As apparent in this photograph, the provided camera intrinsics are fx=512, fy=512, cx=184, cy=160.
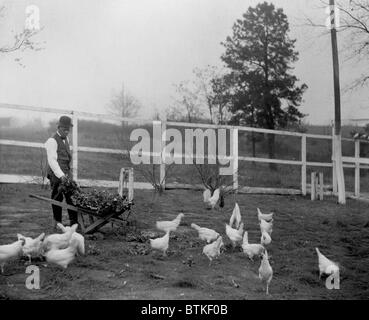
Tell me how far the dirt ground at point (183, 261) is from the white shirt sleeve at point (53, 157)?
33.5 inches

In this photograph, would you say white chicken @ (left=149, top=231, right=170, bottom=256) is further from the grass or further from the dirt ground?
the grass

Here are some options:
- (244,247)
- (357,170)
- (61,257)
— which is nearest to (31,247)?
(61,257)

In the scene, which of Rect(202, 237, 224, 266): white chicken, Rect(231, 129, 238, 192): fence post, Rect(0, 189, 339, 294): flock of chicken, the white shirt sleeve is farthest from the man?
Rect(231, 129, 238, 192): fence post

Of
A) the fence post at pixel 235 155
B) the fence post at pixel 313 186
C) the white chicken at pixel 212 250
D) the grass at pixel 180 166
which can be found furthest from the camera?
the grass at pixel 180 166

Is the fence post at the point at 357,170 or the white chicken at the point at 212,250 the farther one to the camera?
the fence post at the point at 357,170

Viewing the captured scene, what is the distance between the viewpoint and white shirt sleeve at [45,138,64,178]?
6289 millimetres

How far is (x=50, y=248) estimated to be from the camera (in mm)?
5457

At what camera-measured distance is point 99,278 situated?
500cm

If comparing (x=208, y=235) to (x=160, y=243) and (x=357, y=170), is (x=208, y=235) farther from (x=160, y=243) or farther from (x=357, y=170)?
(x=357, y=170)

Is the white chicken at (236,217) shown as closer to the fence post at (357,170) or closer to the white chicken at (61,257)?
the white chicken at (61,257)

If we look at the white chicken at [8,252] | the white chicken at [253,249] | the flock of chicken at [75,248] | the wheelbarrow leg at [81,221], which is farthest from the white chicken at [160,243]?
the white chicken at [8,252]

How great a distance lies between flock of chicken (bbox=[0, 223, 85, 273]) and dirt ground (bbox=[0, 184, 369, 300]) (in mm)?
110

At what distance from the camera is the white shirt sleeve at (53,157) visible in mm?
6289
